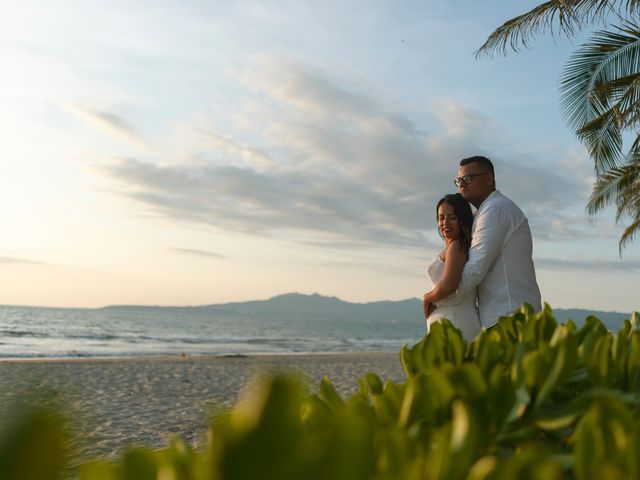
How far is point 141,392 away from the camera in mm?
10695

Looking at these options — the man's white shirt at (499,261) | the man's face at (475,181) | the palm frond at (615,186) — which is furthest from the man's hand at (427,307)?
the palm frond at (615,186)

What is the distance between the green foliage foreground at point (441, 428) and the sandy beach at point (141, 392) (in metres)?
0.06

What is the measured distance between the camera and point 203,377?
13.7 meters

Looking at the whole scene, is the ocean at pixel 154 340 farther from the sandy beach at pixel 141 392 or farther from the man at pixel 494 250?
the man at pixel 494 250

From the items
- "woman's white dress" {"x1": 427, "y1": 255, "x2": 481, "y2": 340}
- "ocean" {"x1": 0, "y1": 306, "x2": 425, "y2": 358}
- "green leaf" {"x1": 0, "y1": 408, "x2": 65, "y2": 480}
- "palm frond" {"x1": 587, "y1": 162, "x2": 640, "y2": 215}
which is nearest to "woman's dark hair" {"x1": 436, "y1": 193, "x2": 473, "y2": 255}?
"woman's white dress" {"x1": 427, "y1": 255, "x2": 481, "y2": 340}

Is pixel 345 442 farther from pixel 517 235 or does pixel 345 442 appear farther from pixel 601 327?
pixel 517 235

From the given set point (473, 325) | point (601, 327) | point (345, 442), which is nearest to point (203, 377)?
point (473, 325)

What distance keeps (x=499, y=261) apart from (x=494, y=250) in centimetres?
12

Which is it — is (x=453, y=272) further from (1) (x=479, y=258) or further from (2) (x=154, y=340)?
(2) (x=154, y=340)

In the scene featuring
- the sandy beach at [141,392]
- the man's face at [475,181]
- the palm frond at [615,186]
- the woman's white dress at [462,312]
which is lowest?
the sandy beach at [141,392]

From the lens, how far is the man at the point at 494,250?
11.5 ft

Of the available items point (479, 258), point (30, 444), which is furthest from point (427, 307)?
point (30, 444)

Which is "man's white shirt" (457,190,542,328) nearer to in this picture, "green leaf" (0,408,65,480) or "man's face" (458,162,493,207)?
"man's face" (458,162,493,207)

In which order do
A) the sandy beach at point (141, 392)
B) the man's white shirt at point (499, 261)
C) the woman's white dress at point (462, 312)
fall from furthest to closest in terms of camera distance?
the sandy beach at point (141, 392) → the woman's white dress at point (462, 312) → the man's white shirt at point (499, 261)
